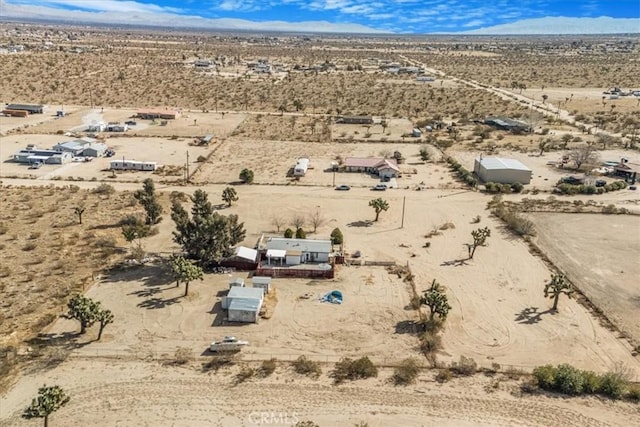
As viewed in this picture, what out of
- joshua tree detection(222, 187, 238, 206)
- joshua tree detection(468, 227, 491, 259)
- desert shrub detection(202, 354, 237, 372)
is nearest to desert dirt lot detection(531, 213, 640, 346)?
joshua tree detection(468, 227, 491, 259)

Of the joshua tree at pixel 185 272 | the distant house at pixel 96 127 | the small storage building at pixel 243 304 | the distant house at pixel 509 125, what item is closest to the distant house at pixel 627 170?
the distant house at pixel 509 125

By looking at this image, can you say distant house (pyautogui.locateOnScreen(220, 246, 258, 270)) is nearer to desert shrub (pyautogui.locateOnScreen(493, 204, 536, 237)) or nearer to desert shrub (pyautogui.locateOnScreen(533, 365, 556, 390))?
desert shrub (pyautogui.locateOnScreen(533, 365, 556, 390))

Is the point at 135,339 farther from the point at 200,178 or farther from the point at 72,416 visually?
the point at 200,178

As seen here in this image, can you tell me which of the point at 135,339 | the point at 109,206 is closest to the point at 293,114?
the point at 109,206

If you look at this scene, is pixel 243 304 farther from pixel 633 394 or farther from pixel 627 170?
pixel 627 170

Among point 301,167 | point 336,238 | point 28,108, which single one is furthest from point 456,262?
point 28,108

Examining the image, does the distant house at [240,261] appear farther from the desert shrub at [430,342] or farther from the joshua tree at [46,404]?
the joshua tree at [46,404]
